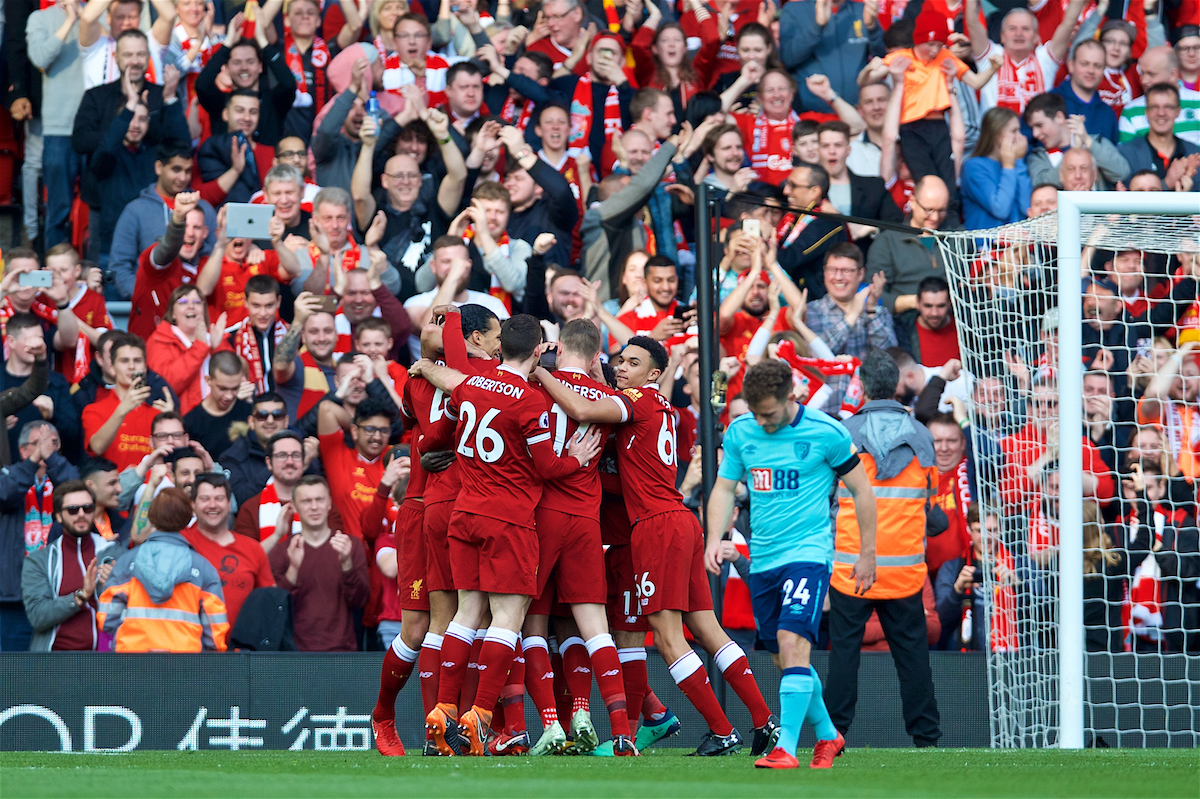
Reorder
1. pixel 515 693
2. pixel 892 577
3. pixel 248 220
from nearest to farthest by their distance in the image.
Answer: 1. pixel 515 693
2. pixel 892 577
3. pixel 248 220

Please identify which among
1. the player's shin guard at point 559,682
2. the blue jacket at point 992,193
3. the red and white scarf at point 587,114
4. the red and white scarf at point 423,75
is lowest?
the player's shin guard at point 559,682

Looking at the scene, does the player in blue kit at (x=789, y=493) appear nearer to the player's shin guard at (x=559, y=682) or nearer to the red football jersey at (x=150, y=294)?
the player's shin guard at (x=559, y=682)

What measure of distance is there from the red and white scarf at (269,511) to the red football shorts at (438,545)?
2789mm

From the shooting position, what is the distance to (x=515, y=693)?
7.57 metres

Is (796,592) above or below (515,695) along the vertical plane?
above

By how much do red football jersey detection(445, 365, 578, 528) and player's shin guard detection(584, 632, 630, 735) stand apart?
0.68 metres

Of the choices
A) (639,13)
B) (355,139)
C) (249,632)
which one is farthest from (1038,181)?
(249,632)

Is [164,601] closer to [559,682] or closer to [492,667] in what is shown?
[559,682]

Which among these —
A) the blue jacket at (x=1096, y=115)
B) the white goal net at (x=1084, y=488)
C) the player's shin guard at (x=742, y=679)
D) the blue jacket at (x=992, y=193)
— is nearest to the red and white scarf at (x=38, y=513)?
the player's shin guard at (x=742, y=679)

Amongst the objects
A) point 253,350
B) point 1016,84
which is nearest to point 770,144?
point 1016,84

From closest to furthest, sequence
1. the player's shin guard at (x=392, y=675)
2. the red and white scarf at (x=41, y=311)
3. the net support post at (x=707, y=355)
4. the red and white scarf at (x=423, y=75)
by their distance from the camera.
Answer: the player's shin guard at (x=392, y=675)
the net support post at (x=707, y=355)
the red and white scarf at (x=41, y=311)
the red and white scarf at (x=423, y=75)

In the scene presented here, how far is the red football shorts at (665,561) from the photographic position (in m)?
7.27

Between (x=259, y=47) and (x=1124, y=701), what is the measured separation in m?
8.27

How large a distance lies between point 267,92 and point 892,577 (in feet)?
22.2
